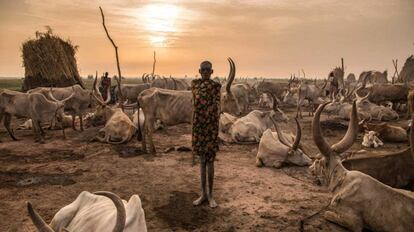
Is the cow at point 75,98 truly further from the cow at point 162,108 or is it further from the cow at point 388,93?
the cow at point 388,93

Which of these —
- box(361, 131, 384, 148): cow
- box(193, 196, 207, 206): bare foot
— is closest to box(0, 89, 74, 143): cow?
box(193, 196, 207, 206): bare foot

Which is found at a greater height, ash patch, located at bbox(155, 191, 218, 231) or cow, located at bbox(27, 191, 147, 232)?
cow, located at bbox(27, 191, 147, 232)

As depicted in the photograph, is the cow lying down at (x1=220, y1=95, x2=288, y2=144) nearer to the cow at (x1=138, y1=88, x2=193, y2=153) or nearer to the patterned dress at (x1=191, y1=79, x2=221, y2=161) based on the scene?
the cow at (x1=138, y1=88, x2=193, y2=153)

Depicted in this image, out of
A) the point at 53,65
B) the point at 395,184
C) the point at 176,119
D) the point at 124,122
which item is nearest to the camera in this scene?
the point at 395,184

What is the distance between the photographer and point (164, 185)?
607 cm

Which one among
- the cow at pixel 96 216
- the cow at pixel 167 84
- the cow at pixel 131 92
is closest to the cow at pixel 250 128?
the cow at pixel 96 216

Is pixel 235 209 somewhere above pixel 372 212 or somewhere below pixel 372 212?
below

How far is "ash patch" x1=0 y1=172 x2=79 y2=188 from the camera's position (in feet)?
19.9

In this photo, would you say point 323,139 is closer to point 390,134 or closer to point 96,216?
point 96,216

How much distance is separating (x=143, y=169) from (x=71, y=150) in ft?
9.97

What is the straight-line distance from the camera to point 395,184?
16.0ft

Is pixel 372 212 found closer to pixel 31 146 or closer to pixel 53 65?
pixel 31 146

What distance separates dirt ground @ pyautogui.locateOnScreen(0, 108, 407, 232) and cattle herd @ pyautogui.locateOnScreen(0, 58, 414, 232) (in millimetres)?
477

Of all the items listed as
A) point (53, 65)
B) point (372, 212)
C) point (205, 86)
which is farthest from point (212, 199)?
point (53, 65)
